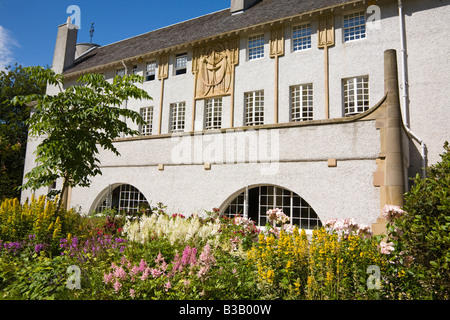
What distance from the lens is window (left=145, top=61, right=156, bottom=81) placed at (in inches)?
806

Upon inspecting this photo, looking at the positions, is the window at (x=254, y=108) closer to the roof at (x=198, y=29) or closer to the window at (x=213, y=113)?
the window at (x=213, y=113)

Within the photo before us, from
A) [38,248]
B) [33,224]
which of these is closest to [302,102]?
[33,224]

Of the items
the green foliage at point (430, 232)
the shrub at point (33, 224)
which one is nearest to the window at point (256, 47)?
the shrub at point (33, 224)

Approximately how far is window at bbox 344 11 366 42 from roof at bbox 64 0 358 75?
96 centimetres

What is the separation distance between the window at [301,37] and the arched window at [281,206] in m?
7.93

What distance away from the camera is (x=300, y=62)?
15.4m

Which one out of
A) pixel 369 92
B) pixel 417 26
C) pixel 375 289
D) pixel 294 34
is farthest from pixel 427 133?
pixel 375 289

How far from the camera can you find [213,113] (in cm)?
1747

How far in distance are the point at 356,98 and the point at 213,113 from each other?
7.60 meters

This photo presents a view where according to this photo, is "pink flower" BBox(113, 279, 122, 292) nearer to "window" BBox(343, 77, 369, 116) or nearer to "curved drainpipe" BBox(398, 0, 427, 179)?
"curved drainpipe" BBox(398, 0, 427, 179)

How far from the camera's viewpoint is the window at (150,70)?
20.5m

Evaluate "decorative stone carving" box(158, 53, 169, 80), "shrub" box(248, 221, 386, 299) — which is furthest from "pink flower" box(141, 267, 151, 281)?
"decorative stone carving" box(158, 53, 169, 80)

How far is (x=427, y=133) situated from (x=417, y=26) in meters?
4.84
